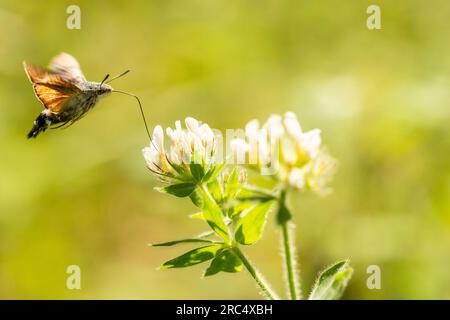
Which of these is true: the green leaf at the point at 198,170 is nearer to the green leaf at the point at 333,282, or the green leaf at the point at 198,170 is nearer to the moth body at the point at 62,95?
the green leaf at the point at 333,282

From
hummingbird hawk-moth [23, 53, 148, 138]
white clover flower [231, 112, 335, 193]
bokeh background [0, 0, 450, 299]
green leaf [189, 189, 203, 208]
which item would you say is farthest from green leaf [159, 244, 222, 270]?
bokeh background [0, 0, 450, 299]

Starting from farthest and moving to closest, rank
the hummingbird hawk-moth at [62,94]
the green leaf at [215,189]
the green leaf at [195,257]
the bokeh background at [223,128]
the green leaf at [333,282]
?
the bokeh background at [223,128]
the hummingbird hawk-moth at [62,94]
the green leaf at [215,189]
the green leaf at [195,257]
the green leaf at [333,282]

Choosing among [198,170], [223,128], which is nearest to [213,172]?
[198,170]

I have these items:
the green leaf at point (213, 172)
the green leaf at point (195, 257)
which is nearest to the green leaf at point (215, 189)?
the green leaf at point (213, 172)

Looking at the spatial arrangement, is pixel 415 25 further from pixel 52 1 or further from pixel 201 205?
pixel 201 205

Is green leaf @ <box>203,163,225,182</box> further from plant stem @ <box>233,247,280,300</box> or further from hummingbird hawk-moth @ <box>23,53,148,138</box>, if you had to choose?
hummingbird hawk-moth @ <box>23,53,148,138</box>

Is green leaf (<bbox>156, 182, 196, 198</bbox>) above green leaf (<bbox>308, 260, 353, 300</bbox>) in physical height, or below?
above
